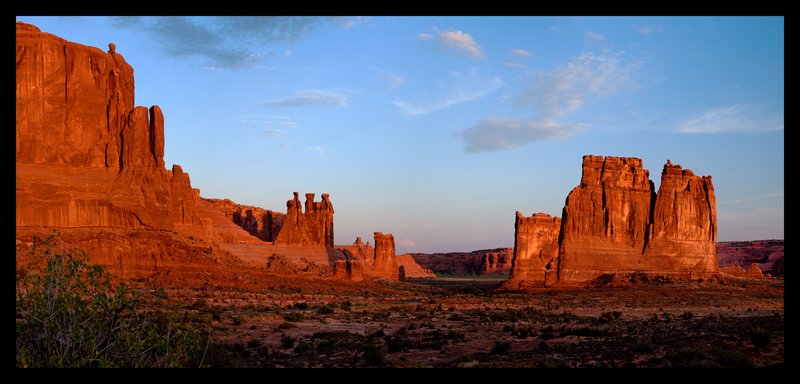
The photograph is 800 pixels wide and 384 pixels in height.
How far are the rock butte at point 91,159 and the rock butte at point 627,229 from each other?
40823 mm

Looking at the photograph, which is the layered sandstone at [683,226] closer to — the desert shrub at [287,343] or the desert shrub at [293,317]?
the desert shrub at [293,317]

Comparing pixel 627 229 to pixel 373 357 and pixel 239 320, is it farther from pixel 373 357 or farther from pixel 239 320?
pixel 373 357

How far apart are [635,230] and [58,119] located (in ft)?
212

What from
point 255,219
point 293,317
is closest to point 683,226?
point 293,317

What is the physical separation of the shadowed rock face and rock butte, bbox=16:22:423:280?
0.08 metres

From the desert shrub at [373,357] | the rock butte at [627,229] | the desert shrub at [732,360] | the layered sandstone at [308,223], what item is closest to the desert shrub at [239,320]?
the desert shrub at [373,357]

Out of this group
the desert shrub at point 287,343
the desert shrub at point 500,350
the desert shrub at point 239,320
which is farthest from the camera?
the desert shrub at point 239,320

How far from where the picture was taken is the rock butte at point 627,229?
75.9 metres

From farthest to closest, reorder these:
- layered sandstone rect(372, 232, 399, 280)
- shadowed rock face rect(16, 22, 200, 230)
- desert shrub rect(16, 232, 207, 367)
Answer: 1. layered sandstone rect(372, 232, 399, 280)
2. shadowed rock face rect(16, 22, 200, 230)
3. desert shrub rect(16, 232, 207, 367)

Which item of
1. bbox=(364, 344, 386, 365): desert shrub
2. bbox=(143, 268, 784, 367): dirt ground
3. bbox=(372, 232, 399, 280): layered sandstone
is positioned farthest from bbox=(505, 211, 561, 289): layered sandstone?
bbox=(364, 344, 386, 365): desert shrub

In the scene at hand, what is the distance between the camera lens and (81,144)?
56156 mm

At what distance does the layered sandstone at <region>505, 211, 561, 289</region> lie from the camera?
3068 inches

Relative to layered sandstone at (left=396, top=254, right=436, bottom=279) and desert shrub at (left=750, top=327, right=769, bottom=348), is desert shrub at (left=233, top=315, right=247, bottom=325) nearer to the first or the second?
desert shrub at (left=750, top=327, right=769, bottom=348)
